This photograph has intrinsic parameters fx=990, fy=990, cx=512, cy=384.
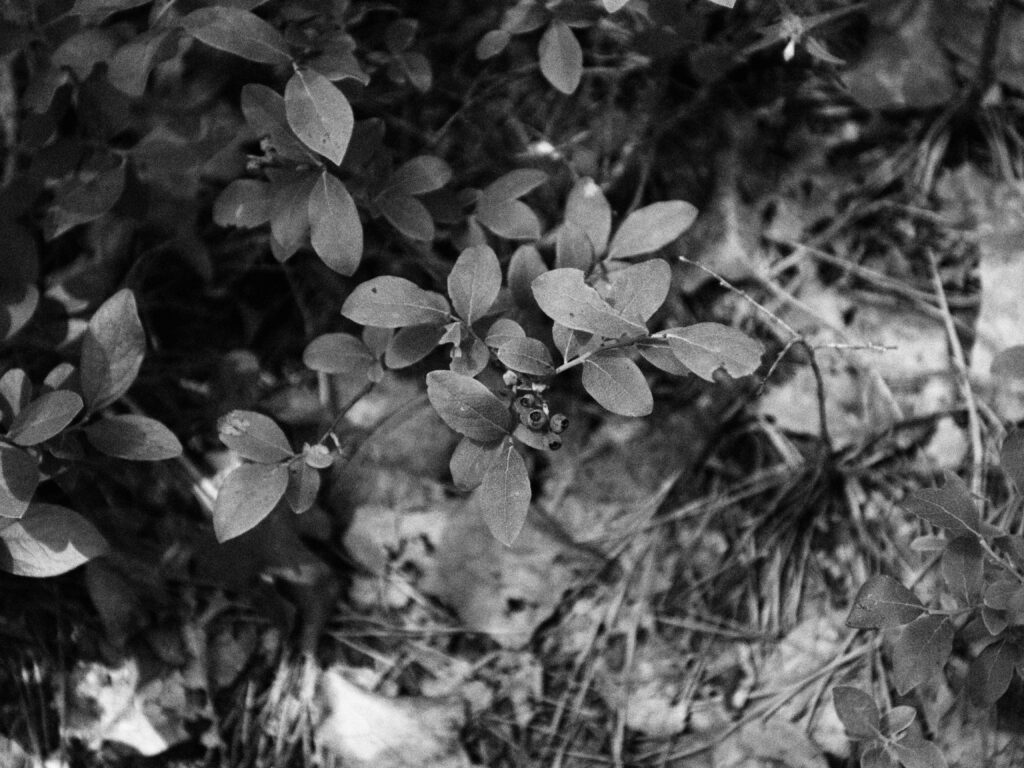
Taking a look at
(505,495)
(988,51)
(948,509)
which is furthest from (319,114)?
(988,51)

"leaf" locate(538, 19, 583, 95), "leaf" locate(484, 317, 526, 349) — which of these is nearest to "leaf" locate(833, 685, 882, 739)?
"leaf" locate(484, 317, 526, 349)

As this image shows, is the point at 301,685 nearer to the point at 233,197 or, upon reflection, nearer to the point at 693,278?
the point at 233,197

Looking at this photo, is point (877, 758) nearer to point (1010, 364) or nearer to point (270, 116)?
point (1010, 364)

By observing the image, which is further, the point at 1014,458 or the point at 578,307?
the point at 1014,458

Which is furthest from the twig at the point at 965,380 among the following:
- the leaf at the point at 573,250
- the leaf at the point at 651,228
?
the leaf at the point at 573,250

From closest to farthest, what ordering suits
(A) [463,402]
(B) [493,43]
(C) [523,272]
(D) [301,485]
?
(A) [463,402] < (D) [301,485] < (C) [523,272] < (B) [493,43]

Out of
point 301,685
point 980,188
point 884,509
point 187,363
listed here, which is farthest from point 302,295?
point 980,188
